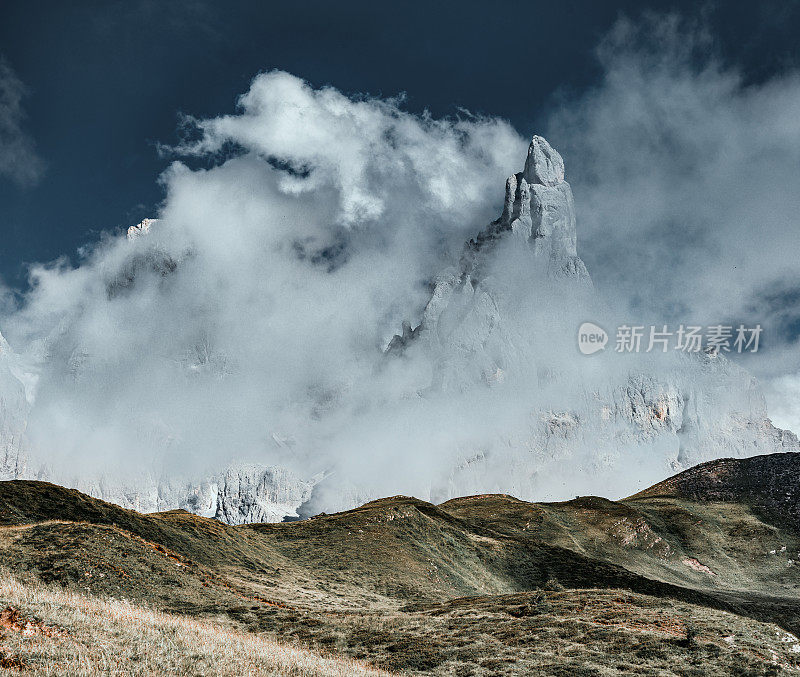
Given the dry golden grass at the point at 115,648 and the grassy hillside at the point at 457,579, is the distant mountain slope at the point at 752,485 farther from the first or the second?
the dry golden grass at the point at 115,648

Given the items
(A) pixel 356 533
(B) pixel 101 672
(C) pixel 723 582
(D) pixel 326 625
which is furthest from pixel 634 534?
(B) pixel 101 672

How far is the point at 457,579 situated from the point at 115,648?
6196 centimetres

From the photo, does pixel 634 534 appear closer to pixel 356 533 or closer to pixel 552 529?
pixel 552 529

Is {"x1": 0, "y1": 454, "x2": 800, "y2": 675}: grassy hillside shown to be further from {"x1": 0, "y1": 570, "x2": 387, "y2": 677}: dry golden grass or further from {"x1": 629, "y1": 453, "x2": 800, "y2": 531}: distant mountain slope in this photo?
{"x1": 0, "y1": 570, "x2": 387, "y2": 677}: dry golden grass

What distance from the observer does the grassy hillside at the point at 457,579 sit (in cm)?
3334

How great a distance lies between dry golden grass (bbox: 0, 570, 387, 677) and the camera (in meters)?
16.2

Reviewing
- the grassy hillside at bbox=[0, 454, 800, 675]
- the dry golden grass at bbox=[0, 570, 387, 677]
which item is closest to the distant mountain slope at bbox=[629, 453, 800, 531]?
the grassy hillside at bbox=[0, 454, 800, 675]

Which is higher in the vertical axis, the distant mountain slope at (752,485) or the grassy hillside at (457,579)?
the distant mountain slope at (752,485)

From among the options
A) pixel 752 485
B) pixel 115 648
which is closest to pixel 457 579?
pixel 115 648

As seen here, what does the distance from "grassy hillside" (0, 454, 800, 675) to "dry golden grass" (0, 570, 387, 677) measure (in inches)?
468

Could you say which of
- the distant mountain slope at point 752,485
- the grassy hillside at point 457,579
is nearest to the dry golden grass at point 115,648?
the grassy hillside at point 457,579

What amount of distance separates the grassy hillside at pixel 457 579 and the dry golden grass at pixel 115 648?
11.9 metres

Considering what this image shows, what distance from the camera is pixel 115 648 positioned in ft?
59.9

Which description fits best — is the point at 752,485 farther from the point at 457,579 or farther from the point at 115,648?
the point at 115,648
